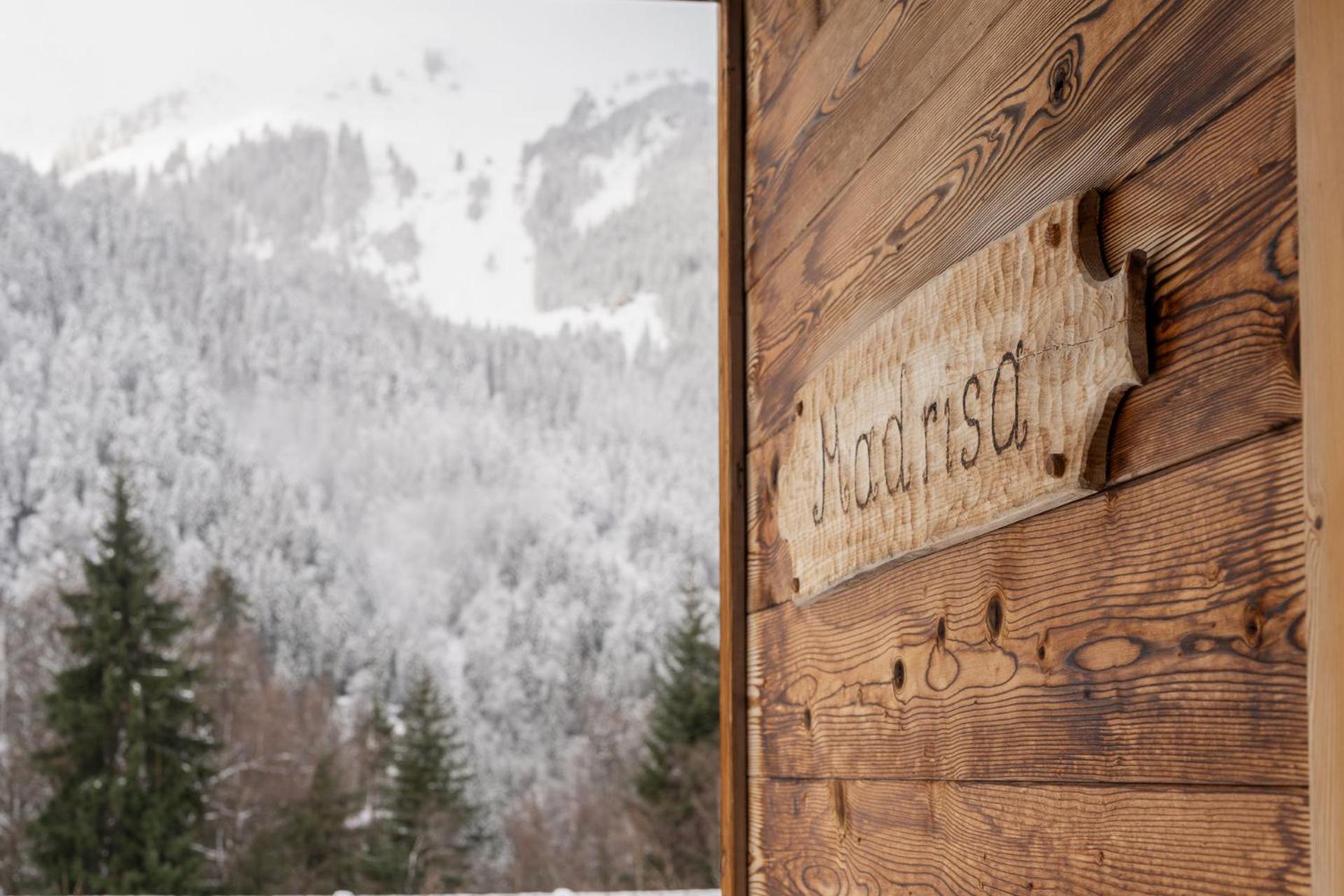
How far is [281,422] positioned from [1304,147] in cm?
1072

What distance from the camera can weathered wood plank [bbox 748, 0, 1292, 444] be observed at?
0.80m

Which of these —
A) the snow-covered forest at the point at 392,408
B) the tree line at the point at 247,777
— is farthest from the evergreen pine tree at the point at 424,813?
the snow-covered forest at the point at 392,408

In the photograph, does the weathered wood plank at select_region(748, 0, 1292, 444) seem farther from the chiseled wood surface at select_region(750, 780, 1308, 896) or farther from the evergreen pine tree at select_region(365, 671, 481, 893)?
the evergreen pine tree at select_region(365, 671, 481, 893)

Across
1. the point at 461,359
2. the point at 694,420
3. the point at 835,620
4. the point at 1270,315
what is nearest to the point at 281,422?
the point at 461,359

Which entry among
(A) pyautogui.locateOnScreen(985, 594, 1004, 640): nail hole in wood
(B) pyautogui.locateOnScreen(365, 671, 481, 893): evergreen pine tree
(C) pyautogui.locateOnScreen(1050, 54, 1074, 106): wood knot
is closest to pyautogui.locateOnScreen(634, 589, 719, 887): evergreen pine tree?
(B) pyautogui.locateOnScreen(365, 671, 481, 893): evergreen pine tree

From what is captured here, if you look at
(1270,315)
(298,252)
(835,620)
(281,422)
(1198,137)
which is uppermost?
(298,252)

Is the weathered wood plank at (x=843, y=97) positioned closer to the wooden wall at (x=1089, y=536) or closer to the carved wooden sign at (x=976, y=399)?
the wooden wall at (x=1089, y=536)

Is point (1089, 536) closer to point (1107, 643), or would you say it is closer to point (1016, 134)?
point (1107, 643)

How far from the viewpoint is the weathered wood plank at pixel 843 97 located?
1.20 meters

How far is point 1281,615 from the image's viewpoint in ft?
2.32

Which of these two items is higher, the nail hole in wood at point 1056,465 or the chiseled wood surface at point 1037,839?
the nail hole in wood at point 1056,465

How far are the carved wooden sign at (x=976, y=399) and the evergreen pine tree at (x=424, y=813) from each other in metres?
9.22

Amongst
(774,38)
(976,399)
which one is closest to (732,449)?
(774,38)

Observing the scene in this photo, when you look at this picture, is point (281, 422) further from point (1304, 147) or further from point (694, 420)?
point (1304, 147)
